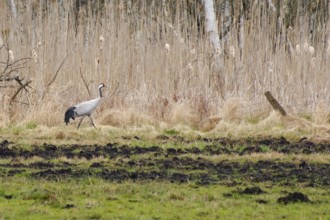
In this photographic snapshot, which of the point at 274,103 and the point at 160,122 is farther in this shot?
the point at 160,122

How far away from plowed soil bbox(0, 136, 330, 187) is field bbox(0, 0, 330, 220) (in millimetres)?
22

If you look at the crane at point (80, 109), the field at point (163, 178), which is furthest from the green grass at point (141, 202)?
the crane at point (80, 109)

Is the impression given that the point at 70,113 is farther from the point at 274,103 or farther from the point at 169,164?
the point at 169,164

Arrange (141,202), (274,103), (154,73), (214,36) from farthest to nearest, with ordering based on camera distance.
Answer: (214,36)
(154,73)
(274,103)
(141,202)

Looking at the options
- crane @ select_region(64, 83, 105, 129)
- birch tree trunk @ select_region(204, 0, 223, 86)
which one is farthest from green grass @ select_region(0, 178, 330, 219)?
birch tree trunk @ select_region(204, 0, 223, 86)

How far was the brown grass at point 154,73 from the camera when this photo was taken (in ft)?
50.6

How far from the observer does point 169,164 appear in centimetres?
982

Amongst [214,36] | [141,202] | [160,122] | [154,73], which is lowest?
[141,202]

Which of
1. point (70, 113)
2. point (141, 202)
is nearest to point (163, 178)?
point (141, 202)

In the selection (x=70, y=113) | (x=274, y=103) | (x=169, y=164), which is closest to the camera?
(x=169, y=164)

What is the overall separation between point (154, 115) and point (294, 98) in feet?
9.14

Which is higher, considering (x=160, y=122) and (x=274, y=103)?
(x=274, y=103)

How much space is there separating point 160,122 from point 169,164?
5322mm

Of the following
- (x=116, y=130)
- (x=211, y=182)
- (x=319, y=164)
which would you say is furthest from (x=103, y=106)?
(x=211, y=182)
